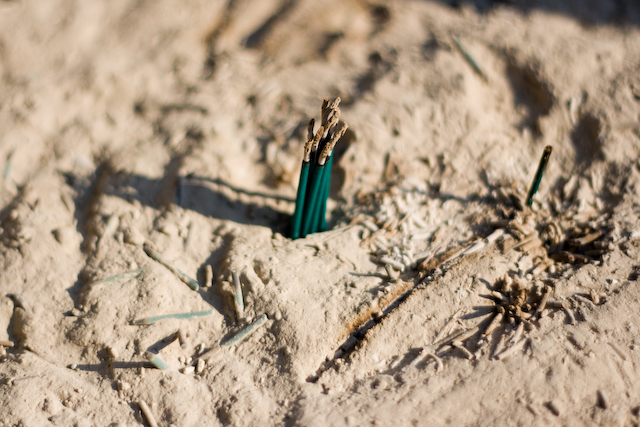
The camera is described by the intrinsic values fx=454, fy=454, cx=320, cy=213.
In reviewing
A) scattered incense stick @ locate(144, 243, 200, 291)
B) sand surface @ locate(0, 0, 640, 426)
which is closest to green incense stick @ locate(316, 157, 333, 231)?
sand surface @ locate(0, 0, 640, 426)

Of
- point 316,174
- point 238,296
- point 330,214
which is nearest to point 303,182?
point 316,174

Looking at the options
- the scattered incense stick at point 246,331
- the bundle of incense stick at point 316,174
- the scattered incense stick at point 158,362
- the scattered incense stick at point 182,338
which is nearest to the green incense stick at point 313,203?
the bundle of incense stick at point 316,174

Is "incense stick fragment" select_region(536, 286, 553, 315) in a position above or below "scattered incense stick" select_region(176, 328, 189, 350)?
below

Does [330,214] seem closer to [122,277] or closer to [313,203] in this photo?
[313,203]

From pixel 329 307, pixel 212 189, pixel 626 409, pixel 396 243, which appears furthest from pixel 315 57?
pixel 626 409

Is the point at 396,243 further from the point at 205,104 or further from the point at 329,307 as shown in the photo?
the point at 205,104

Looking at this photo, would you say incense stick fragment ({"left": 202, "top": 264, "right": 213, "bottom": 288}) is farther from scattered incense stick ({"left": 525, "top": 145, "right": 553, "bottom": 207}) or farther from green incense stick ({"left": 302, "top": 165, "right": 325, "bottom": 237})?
scattered incense stick ({"left": 525, "top": 145, "right": 553, "bottom": 207})
